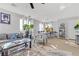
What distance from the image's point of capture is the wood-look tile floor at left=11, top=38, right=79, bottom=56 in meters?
2.19

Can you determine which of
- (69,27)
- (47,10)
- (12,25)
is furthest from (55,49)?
(12,25)

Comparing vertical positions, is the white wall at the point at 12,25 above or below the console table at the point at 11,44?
above

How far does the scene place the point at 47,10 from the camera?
7.38ft

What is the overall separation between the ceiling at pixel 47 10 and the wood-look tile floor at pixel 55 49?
0.46 metres

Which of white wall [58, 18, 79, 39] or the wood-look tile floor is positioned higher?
white wall [58, 18, 79, 39]

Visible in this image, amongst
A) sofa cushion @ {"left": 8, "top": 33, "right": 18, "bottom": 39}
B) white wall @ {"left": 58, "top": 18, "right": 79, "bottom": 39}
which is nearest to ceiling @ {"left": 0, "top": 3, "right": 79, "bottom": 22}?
white wall @ {"left": 58, "top": 18, "right": 79, "bottom": 39}

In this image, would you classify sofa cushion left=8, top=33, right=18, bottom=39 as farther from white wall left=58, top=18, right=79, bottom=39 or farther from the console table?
white wall left=58, top=18, right=79, bottom=39

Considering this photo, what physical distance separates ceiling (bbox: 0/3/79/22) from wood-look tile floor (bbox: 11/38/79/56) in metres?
0.46

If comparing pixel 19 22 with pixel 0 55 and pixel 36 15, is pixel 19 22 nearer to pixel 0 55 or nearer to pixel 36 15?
pixel 36 15

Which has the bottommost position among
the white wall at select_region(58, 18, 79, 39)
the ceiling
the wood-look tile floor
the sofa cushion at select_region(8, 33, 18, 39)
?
the wood-look tile floor

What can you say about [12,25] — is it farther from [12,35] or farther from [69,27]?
[69,27]

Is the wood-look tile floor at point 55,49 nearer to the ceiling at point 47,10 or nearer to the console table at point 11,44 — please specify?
the console table at point 11,44

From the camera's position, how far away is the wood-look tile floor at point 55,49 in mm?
2188

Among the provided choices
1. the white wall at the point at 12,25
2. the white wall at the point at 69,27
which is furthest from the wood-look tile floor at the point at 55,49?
the white wall at the point at 12,25
